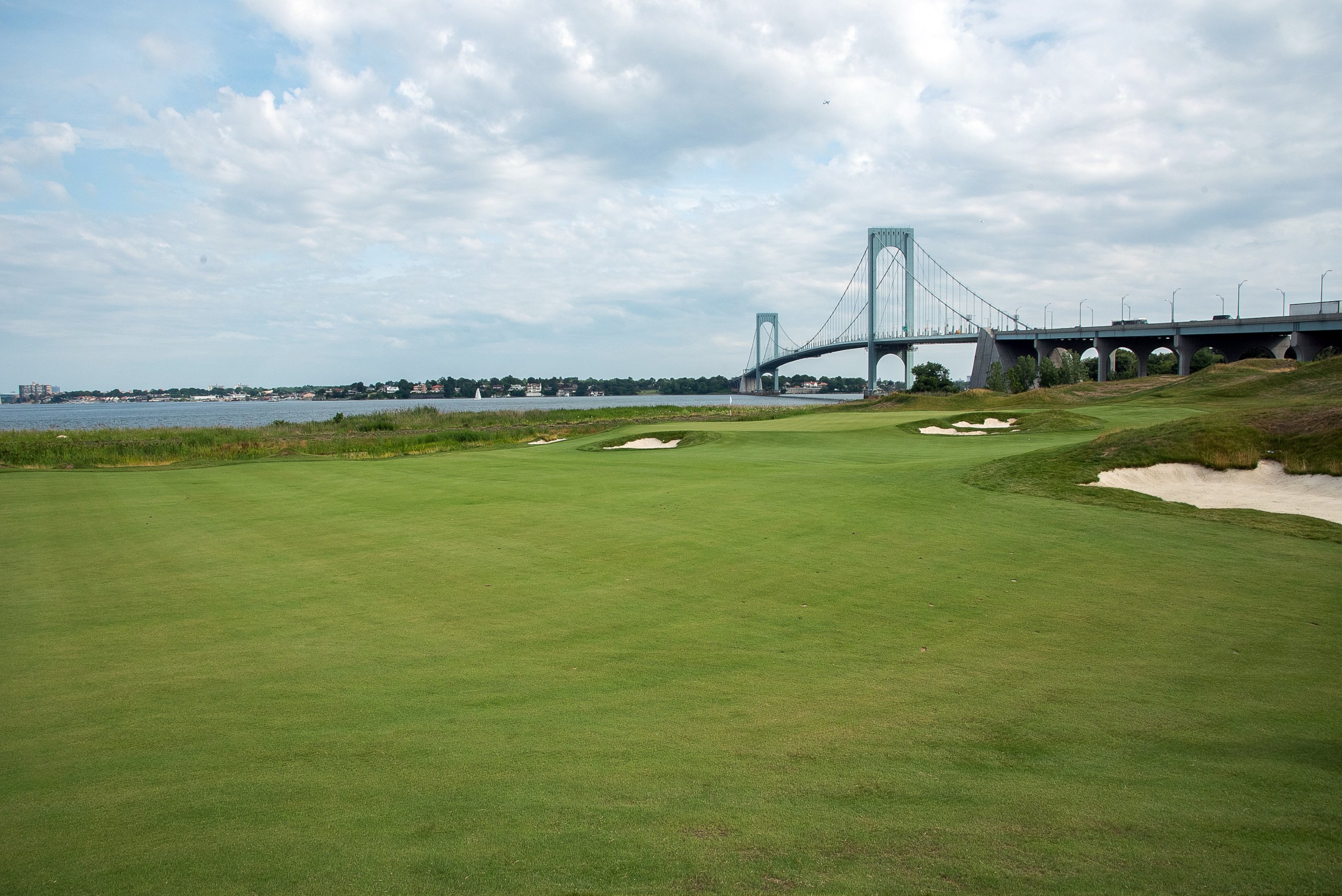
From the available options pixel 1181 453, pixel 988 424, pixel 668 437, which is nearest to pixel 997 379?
pixel 988 424

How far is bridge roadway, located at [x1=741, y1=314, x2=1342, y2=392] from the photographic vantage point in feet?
200

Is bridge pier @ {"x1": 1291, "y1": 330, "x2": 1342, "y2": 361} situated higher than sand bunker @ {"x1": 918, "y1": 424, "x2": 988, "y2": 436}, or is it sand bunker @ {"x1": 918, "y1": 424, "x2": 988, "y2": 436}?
bridge pier @ {"x1": 1291, "y1": 330, "x2": 1342, "y2": 361}

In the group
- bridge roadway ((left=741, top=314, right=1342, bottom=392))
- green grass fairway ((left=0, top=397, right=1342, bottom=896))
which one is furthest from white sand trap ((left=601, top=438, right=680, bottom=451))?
bridge roadway ((left=741, top=314, right=1342, bottom=392))

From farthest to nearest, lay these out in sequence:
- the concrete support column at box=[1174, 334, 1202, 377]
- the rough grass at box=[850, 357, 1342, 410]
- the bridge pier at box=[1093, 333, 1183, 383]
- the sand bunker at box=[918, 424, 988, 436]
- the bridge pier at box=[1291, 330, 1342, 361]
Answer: the bridge pier at box=[1093, 333, 1183, 383]
the concrete support column at box=[1174, 334, 1202, 377]
the bridge pier at box=[1291, 330, 1342, 361]
the rough grass at box=[850, 357, 1342, 410]
the sand bunker at box=[918, 424, 988, 436]

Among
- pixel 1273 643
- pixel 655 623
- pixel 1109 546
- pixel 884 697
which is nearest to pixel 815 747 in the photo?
pixel 884 697

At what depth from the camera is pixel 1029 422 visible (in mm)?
28219

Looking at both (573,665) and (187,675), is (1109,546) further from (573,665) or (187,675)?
(187,675)

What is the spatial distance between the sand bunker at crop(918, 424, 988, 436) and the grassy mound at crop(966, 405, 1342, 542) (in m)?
10.8

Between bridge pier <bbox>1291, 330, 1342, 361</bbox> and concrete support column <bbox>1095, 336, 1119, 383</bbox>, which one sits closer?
bridge pier <bbox>1291, 330, 1342, 361</bbox>

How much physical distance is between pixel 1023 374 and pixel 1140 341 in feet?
34.4

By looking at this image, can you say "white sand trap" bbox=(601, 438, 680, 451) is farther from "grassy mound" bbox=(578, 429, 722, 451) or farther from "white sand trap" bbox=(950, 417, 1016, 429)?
"white sand trap" bbox=(950, 417, 1016, 429)

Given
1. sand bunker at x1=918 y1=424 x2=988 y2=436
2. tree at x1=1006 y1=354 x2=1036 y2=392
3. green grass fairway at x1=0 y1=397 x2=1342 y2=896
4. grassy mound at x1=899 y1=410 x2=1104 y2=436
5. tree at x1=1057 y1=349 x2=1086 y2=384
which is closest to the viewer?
green grass fairway at x1=0 y1=397 x2=1342 y2=896

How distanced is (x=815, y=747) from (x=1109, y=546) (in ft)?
21.9

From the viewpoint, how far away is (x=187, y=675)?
18.7ft
